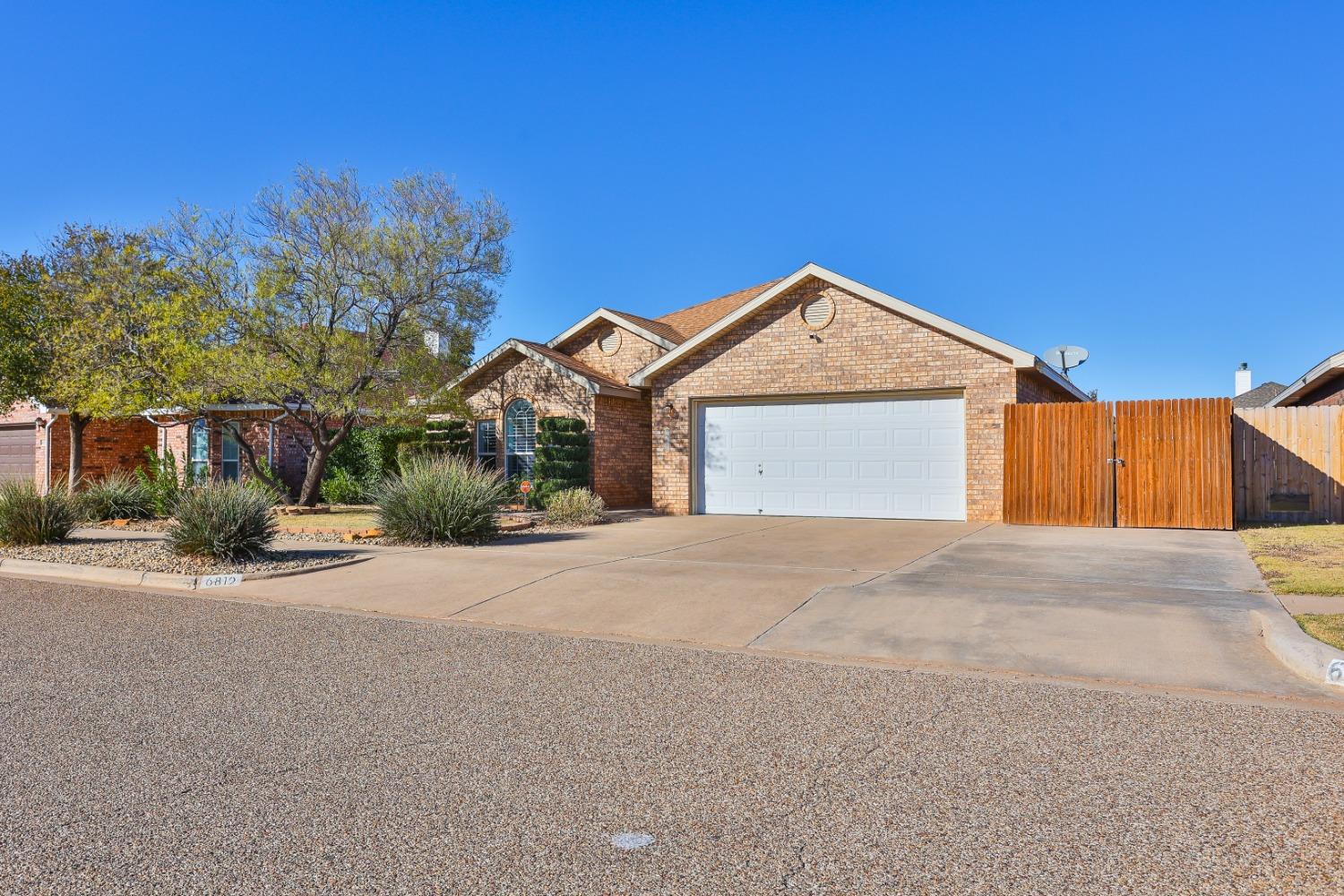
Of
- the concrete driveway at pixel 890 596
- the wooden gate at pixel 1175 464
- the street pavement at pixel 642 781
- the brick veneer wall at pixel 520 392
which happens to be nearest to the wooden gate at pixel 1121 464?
the wooden gate at pixel 1175 464

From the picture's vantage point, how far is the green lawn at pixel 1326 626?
585 centimetres

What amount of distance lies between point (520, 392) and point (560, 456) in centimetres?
268

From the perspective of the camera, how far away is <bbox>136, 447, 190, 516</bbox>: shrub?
1626cm

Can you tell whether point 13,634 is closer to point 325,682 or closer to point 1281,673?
point 325,682

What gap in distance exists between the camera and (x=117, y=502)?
1706 centimetres

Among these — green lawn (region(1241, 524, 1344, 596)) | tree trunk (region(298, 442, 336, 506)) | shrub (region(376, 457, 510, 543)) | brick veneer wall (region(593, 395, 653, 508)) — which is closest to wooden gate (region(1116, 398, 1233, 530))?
green lawn (region(1241, 524, 1344, 596))

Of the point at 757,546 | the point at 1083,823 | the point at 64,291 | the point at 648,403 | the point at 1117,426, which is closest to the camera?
the point at 1083,823

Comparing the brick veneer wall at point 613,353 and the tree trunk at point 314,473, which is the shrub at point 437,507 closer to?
the tree trunk at point 314,473

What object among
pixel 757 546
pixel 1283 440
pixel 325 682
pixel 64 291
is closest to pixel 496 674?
pixel 325 682

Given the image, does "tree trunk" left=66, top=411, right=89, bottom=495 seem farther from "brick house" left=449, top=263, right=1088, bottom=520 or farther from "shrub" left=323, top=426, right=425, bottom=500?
"brick house" left=449, top=263, right=1088, bottom=520

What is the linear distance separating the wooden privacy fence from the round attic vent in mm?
7490

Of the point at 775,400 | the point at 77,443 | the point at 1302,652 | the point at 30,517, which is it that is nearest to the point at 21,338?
the point at 77,443

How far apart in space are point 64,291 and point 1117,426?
2243 cm

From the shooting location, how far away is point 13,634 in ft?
23.7
